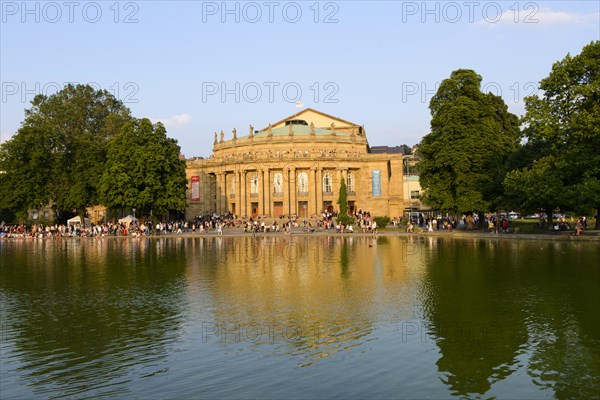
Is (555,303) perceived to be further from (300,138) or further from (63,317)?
(300,138)

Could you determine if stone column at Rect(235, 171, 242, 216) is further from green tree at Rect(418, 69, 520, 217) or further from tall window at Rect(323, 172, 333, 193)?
green tree at Rect(418, 69, 520, 217)

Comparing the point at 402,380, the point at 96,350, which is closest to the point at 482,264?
the point at 402,380

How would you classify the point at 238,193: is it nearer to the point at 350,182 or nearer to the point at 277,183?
the point at 277,183

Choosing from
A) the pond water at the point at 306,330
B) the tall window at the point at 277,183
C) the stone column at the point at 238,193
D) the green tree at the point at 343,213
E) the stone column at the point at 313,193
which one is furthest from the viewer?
the stone column at the point at 238,193

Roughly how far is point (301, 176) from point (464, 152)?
3503 centimetres

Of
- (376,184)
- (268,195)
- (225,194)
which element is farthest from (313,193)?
(225,194)

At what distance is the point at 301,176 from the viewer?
9312cm

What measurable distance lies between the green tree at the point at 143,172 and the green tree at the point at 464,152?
3039cm

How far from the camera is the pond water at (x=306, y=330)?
1379 cm

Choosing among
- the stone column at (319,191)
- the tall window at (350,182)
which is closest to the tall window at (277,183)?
the stone column at (319,191)

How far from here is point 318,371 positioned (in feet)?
47.8

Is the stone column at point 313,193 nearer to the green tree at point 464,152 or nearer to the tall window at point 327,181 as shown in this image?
the tall window at point 327,181

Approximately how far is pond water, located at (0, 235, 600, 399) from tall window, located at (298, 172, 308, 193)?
190 feet

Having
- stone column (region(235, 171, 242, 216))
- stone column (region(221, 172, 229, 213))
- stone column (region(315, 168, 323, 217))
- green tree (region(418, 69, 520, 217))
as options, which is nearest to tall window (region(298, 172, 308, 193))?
stone column (region(315, 168, 323, 217))
